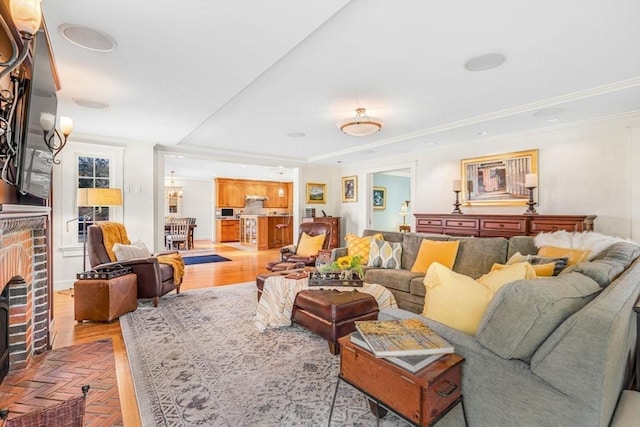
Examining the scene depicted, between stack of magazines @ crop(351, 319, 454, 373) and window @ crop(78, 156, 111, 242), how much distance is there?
16.4 ft

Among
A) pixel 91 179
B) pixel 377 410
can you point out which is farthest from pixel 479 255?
pixel 91 179

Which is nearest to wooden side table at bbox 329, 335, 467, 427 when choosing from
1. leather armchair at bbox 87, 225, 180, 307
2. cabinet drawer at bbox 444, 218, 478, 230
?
leather armchair at bbox 87, 225, 180, 307

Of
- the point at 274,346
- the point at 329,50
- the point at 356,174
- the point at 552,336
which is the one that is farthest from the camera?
the point at 356,174

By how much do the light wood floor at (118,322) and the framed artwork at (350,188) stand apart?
2374 mm

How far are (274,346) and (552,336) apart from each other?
2044mm

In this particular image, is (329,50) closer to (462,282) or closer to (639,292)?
(462,282)

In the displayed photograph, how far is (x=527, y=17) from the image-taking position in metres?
1.98

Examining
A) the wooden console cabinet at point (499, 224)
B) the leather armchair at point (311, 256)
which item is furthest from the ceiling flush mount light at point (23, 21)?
the wooden console cabinet at point (499, 224)

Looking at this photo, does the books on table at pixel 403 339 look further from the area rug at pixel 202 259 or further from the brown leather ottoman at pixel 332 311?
the area rug at pixel 202 259

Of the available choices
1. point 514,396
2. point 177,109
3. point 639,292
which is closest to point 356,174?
point 177,109

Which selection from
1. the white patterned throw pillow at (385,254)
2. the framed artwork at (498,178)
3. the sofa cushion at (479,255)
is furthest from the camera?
the framed artwork at (498,178)

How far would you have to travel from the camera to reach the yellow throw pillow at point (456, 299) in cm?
139

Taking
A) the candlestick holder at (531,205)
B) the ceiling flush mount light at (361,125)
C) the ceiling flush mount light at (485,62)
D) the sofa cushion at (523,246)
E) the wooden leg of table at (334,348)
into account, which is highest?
the ceiling flush mount light at (485,62)

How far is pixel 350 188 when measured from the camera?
7.77 m
